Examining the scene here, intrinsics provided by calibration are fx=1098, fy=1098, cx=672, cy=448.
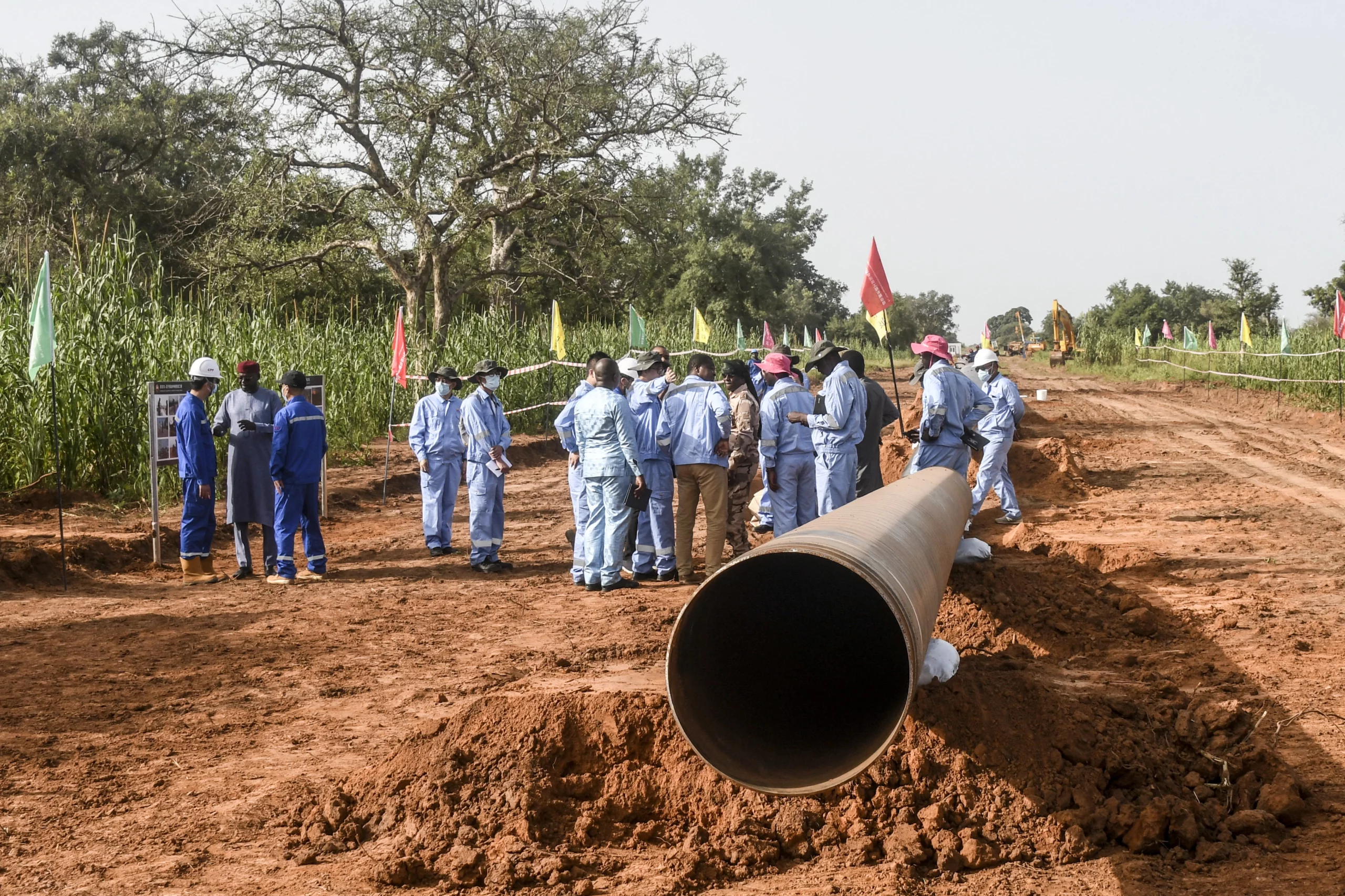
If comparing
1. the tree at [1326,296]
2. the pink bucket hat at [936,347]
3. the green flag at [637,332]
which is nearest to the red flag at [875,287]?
the pink bucket hat at [936,347]

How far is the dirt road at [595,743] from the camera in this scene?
13.2 ft

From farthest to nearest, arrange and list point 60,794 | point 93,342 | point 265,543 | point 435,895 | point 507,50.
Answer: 1. point 507,50
2. point 93,342
3. point 265,543
4. point 60,794
5. point 435,895

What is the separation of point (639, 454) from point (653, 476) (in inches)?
8.6

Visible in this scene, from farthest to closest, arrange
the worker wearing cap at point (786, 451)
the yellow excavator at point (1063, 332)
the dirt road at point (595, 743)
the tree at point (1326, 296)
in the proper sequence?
the yellow excavator at point (1063, 332), the tree at point (1326, 296), the worker wearing cap at point (786, 451), the dirt road at point (595, 743)

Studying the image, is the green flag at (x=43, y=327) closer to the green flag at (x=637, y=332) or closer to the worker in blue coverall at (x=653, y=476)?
the worker in blue coverall at (x=653, y=476)

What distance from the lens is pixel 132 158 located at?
1243 inches

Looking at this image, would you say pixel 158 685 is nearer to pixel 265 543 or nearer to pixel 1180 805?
pixel 265 543

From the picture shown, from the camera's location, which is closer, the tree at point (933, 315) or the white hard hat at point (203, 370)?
the white hard hat at point (203, 370)

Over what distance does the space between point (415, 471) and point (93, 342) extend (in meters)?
5.22

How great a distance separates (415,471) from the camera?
15.8 m

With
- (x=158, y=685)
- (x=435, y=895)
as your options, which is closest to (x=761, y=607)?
(x=435, y=895)

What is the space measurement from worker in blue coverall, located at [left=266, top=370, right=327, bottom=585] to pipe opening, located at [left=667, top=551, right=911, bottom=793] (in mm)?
5972

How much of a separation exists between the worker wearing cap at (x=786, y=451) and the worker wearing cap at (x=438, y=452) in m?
3.06

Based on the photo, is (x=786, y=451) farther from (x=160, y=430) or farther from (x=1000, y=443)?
(x=160, y=430)
